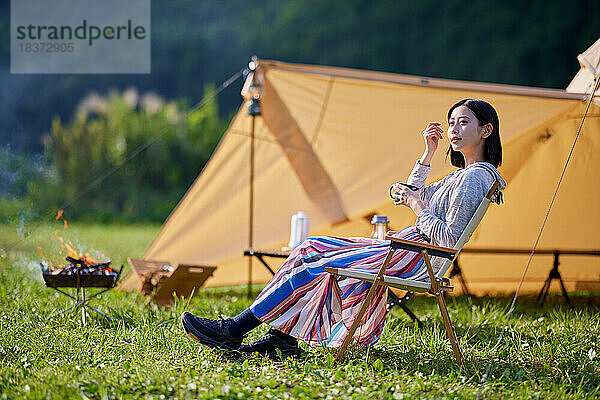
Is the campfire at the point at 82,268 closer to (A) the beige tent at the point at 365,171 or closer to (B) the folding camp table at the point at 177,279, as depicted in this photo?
(B) the folding camp table at the point at 177,279

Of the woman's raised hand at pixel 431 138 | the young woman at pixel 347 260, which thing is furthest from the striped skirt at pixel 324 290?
the woman's raised hand at pixel 431 138

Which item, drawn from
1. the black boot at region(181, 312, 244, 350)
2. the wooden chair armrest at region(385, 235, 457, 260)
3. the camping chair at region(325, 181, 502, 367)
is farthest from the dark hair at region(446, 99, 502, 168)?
the black boot at region(181, 312, 244, 350)

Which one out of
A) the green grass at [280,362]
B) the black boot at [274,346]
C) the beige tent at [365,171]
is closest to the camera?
the green grass at [280,362]

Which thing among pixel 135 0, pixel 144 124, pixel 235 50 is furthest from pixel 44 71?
pixel 144 124

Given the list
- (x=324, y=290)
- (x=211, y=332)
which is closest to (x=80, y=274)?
(x=211, y=332)

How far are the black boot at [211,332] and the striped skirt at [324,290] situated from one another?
134mm

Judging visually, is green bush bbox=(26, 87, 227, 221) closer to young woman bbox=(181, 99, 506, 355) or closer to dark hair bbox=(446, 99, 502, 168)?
young woman bbox=(181, 99, 506, 355)

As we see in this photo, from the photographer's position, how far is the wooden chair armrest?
229cm

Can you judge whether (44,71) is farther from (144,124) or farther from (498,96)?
(498,96)

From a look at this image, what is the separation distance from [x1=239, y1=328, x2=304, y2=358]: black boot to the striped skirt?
4.8 inches

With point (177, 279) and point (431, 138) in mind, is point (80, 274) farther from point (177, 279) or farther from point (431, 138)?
point (431, 138)

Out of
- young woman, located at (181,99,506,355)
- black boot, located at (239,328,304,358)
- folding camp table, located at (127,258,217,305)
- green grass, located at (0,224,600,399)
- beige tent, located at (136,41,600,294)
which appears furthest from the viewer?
beige tent, located at (136,41,600,294)

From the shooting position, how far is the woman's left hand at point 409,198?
2.48 m

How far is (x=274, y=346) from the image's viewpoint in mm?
2590
